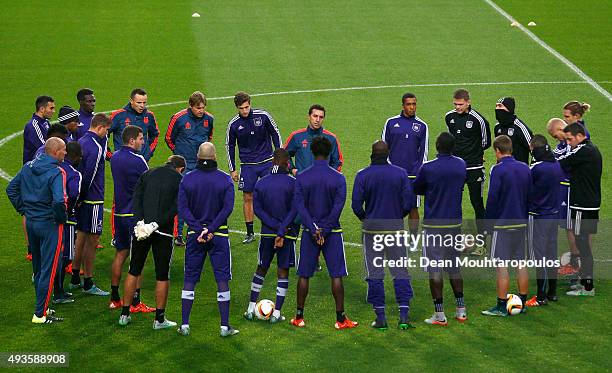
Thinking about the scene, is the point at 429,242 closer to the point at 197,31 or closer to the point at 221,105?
the point at 221,105

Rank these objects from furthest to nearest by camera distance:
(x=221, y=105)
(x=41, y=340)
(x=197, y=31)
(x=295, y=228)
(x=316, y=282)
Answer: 1. (x=197, y=31)
2. (x=221, y=105)
3. (x=316, y=282)
4. (x=295, y=228)
5. (x=41, y=340)

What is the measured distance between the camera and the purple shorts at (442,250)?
1305 cm

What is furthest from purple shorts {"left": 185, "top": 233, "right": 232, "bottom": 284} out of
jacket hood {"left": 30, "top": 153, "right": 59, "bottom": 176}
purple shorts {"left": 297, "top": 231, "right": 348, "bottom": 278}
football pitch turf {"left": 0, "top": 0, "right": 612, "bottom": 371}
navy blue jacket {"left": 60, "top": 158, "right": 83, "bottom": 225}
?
jacket hood {"left": 30, "top": 153, "right": 59, "bottom": 176}

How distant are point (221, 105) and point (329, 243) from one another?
12.2m

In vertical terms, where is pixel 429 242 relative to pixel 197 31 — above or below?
below

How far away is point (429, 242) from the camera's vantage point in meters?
13.2

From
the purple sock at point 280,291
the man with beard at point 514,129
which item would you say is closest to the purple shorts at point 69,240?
the purple sock at point 280,291

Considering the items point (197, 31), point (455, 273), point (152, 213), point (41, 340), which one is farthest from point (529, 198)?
point (197, 31)

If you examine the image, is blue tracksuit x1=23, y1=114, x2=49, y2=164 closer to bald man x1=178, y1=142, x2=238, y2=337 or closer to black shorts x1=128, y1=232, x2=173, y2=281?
black shorts x1=128, y1=232, x2=173, y2=281

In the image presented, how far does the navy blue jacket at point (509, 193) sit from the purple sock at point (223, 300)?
343 cm

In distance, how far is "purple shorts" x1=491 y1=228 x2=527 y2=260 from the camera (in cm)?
1320

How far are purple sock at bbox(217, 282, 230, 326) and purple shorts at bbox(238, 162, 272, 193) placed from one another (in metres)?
4.08

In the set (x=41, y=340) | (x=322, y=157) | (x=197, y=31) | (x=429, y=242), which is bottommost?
(x=41, y=340)

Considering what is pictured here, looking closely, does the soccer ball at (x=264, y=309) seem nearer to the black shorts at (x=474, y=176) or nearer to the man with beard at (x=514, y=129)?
the black shorts at (x=474, y=176)
